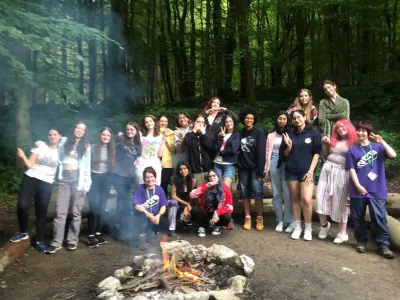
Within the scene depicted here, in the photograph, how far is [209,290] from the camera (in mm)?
3896

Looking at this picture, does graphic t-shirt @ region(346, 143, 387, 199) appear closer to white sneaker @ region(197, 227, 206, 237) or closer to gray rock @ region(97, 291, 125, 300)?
white sneaker @ region(197, 227, 206, 237)

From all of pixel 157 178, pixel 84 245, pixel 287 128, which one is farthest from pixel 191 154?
pixel 84 245

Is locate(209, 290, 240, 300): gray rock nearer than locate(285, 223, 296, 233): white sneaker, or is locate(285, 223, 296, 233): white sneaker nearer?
locate(209, 290, 240, 300): gray rock

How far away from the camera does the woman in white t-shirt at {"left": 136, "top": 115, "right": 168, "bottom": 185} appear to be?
228 inches

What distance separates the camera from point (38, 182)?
5012mm

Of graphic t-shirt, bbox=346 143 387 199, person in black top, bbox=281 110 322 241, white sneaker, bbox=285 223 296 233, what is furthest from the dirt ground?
graphic t-shirt, bbox=346 143 387 199

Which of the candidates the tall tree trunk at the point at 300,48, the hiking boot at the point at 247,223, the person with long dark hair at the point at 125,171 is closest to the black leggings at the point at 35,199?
the person with long dark hair at the point at 125,171

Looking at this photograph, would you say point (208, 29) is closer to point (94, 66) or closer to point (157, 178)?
point (94, 66)

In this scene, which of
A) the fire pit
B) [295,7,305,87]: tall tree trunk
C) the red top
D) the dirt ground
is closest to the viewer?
the fire pit

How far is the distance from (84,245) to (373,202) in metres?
4.10

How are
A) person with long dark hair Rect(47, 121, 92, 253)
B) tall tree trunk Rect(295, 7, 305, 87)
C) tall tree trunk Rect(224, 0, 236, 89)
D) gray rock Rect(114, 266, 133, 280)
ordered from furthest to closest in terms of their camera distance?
tall tree trunk Rect(295, 7, 305, 87), tall tree trunk Rect(224, 0, 236, 89), person with long dark hair Rect(47, 121, 92, 253), gray rock Rect(114, 266, 133, 280)

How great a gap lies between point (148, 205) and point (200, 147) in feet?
4.02

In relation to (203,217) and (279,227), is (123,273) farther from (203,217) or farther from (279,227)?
(279,227)

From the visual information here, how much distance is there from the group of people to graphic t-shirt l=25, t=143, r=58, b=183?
1cm
